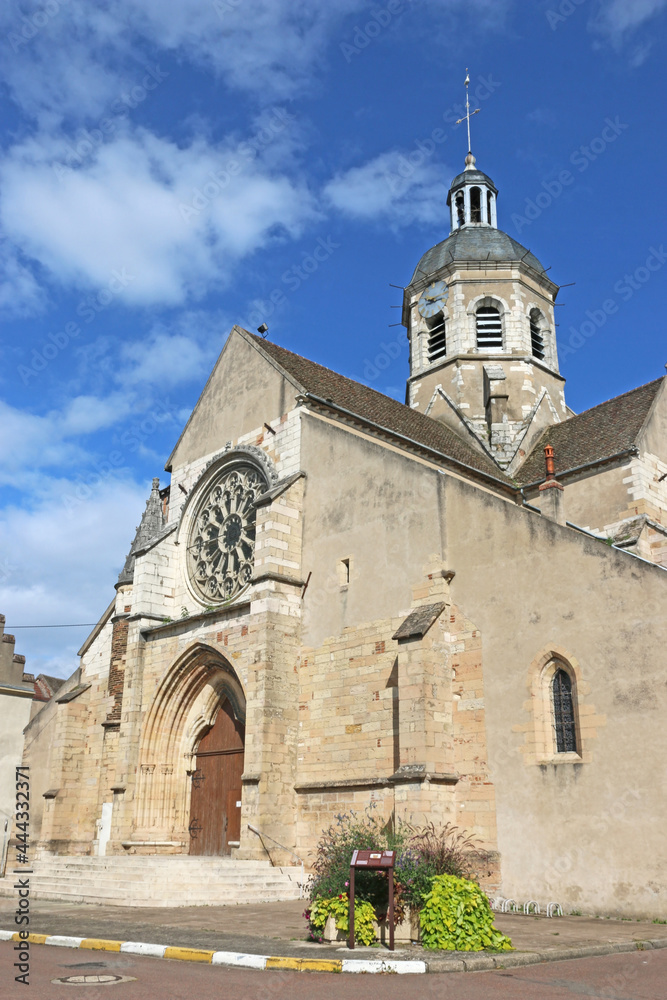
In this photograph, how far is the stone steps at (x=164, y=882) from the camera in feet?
40.0

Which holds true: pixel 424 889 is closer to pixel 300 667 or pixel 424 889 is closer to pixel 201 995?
pixel 201 995

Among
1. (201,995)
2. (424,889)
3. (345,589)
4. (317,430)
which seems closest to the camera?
(201,995)

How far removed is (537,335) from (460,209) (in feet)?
20.0

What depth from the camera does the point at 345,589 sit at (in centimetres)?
→ 1527

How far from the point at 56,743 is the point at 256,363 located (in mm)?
10412

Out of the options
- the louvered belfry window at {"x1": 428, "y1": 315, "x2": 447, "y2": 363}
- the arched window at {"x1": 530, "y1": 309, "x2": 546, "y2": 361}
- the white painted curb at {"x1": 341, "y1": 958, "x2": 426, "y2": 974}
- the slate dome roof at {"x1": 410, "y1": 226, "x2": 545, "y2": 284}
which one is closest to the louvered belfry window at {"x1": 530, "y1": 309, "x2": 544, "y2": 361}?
the arched window at {"x1": 530, "y1": 309, "x2": 546, "y2": 361}

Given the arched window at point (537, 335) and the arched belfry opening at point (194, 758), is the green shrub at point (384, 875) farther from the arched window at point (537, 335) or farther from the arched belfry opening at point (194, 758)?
the arched window at point (537, 335)

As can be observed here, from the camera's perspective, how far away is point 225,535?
18672 mm

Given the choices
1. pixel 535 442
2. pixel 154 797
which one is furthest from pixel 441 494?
pixel 535 442

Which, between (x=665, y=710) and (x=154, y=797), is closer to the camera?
(x=665, y=710)

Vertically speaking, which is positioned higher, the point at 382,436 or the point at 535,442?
the point at 535,442

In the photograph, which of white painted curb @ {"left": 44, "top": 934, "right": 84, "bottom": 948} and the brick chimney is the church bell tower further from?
white painted curb @ {"left": 44, "top": 934, "right": 84, "bottom": 948}

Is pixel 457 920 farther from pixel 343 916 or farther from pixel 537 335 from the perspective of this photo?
pixel 537 335

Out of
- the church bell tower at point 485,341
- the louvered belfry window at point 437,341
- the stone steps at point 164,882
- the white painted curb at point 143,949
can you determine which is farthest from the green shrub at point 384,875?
the louvered belfry window at point 437,341
